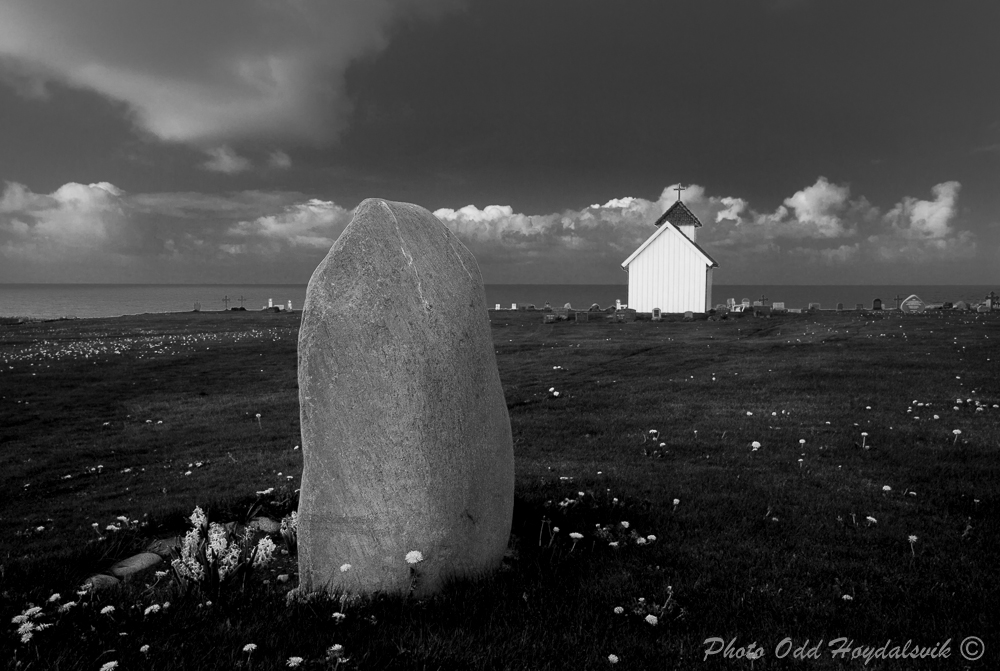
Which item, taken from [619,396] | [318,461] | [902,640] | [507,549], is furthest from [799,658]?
[619,396]

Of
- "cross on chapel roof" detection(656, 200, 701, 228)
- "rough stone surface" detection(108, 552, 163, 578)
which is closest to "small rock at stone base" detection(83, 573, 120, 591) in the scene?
"rough stone surface" detection(108, 552, 163, 578)

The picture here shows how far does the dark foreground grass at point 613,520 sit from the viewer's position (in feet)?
16.1

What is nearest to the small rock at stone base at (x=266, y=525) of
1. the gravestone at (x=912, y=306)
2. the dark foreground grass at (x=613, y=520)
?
the dark foreground grass at (x=613, y=520)

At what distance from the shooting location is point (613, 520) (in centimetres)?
777

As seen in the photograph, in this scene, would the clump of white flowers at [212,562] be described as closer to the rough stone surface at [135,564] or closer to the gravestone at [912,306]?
the rough stone surface at [135,564]

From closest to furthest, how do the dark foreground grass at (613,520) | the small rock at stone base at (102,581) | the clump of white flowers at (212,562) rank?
the dark foreground grass at (613,520) → the clump of white flowers at (212,562) → the small rock at stone base at (102,581)

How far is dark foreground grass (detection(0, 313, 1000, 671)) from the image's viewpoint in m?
4.89

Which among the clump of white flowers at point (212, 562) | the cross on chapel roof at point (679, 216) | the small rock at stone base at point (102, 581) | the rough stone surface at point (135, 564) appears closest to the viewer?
the clump of white flowers at point (212, 562)

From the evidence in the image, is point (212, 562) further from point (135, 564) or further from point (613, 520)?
point (613, 520)

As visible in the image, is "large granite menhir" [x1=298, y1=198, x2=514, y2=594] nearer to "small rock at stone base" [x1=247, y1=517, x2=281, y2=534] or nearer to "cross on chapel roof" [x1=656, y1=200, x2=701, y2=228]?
"small rock at stone base" [x1=247, y1=517, x2=281, y2=534]

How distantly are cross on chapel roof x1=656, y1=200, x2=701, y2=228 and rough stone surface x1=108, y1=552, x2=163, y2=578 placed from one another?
171 feet

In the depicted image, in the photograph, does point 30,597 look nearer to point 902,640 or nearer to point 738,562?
point 738,562

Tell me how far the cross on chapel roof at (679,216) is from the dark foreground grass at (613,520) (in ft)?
110

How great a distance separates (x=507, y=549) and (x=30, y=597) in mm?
4384
